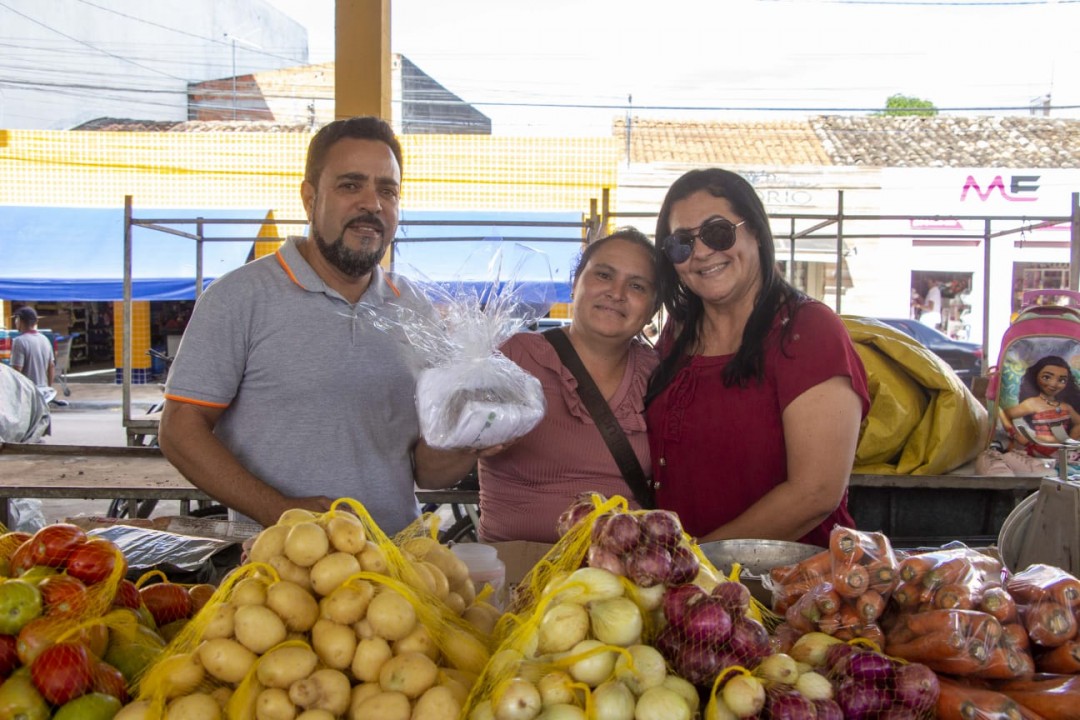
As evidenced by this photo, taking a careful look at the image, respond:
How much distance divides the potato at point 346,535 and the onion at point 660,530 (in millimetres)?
550

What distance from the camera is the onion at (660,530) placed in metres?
1.52

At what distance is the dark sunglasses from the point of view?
254 cm

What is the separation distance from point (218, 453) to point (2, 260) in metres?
15.5

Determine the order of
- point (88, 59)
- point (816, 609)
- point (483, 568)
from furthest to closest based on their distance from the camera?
point (88, 59) < point (483, 568) < point (816, 609)

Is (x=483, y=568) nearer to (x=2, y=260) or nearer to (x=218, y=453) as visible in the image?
(x=218, y=453)

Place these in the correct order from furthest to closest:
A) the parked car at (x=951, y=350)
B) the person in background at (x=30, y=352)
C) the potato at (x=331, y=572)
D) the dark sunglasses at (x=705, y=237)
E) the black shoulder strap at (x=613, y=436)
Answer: the parked car at (x=951, y=350), the person in background at (x=30, y=352), the black shoulder strap at (x=613, y=436), the dark sunglasses at (x=705, y=237), the potato at (x=331, y=572)

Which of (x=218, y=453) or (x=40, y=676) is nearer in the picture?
(x=40, y=676)

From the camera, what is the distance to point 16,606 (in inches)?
62.6

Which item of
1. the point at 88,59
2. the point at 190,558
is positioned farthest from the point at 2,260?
the point at 190,558

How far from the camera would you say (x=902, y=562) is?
1764mm

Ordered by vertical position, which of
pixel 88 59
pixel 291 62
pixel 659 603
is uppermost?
pixel 291 62

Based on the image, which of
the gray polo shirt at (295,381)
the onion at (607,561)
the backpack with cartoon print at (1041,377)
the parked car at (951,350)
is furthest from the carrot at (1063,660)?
the parked car at (951,350)

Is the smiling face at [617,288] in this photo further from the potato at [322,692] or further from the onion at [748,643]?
the potato at [322,692]

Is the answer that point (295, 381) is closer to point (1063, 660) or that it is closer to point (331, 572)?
point (331, 572)
